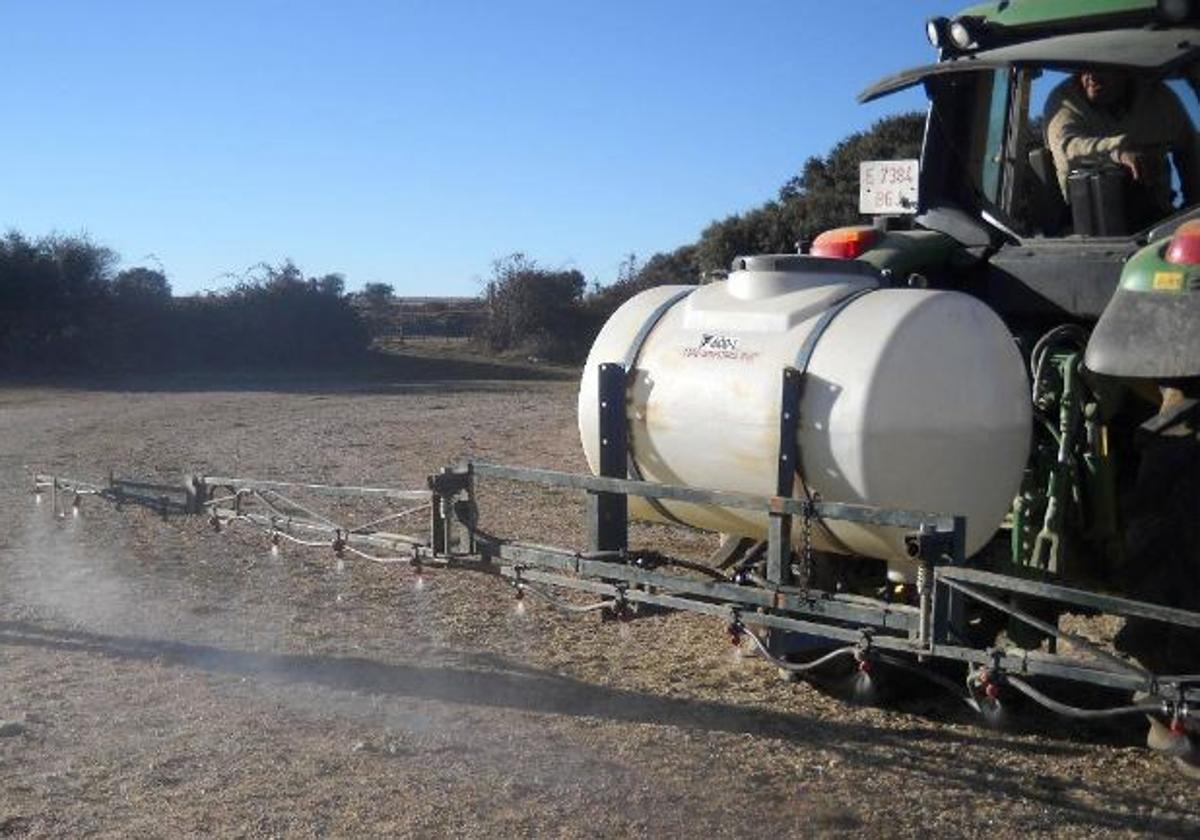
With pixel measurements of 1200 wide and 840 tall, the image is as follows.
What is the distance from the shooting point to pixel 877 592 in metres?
5.27

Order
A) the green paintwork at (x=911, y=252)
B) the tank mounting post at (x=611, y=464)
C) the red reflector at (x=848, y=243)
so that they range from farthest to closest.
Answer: the red reflector at (x=848, y=243)
the green paintwork at (x=911, y=252)
the tank mounting post at (x=611, y=464)

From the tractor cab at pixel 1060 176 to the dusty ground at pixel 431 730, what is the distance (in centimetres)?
148

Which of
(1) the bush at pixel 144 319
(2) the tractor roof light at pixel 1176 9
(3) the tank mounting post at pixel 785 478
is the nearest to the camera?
(3) the tank mounting post at pixel 785 478

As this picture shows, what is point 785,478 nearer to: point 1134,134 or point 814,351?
point 814,351

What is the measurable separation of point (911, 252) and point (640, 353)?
130 centimetres

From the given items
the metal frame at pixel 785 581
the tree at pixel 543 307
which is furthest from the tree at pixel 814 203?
the metal frame at pixel 785 581

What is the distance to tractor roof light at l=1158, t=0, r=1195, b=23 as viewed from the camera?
519 centimetres

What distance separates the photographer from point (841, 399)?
14.5ft

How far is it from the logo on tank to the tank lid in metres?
0.29

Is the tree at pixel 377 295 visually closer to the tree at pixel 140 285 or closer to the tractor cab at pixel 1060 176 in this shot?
the tree at pixel 140 285

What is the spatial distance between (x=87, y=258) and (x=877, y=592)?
97.3 ft

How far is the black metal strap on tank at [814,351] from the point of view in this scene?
452 cm

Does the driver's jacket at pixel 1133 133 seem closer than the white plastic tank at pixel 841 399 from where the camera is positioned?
No

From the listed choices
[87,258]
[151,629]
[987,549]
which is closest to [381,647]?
[151,629]
